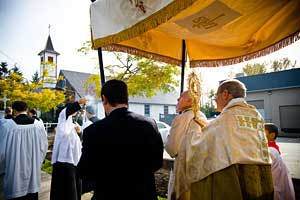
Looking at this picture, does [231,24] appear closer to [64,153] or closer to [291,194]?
[291,194]

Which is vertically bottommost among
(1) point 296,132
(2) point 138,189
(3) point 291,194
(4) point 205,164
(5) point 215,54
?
(1) point 296,132

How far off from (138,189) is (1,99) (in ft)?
63.6

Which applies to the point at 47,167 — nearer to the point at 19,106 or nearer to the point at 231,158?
the point at 19,106

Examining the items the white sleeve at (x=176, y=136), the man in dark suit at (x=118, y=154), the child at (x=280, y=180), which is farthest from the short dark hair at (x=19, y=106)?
the child at (x=280, y=180)

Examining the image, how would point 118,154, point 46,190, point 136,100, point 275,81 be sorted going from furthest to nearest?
point 136,100, point 275,81, point 46,190, point 118,154

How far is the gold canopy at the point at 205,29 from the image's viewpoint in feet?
7.46

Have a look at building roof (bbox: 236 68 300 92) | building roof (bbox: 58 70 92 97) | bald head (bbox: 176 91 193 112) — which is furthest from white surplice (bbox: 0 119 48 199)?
building roof (bbox: 58 70 92 97)

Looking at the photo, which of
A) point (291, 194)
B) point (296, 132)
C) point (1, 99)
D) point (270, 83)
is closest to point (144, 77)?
point (291, 194)

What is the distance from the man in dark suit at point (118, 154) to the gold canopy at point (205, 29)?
2.60ft

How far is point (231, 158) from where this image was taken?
1.94 metres

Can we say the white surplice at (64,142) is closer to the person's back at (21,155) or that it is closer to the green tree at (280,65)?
the person's back at (21,155)

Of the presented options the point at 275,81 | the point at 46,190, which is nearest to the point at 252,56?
the point at 46,190

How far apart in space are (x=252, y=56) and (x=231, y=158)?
92.1 inches

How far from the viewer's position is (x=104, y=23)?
258 centimetres
